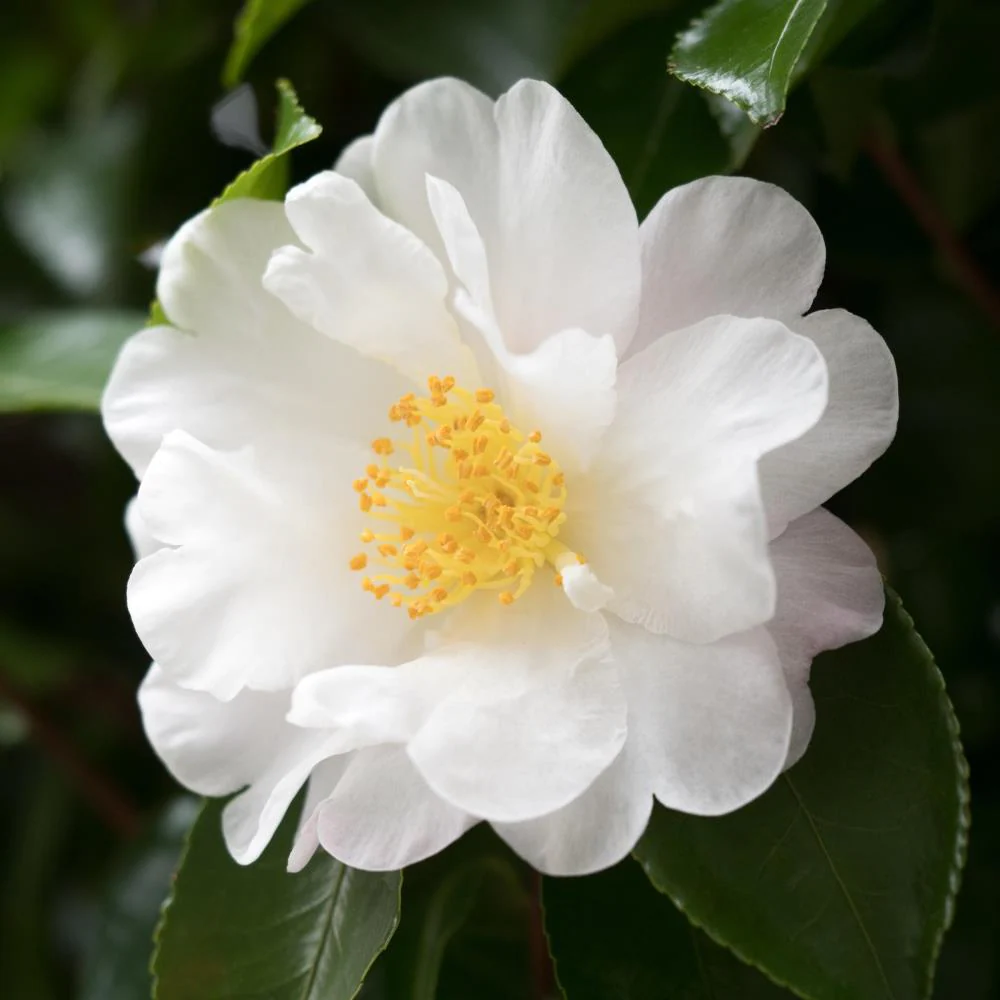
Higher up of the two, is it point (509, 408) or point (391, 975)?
point (509, 408)

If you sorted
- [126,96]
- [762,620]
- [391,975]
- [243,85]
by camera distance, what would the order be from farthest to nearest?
[126,96] < [243,85] < [391,975] < [762,620]

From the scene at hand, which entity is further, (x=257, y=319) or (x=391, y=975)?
(x=391, y=975)

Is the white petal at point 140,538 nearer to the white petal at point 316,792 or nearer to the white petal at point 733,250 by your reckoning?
the white petal at point 316,792

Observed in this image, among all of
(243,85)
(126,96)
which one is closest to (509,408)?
(243,85)

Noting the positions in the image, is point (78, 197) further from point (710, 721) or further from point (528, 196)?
point (710, 721)

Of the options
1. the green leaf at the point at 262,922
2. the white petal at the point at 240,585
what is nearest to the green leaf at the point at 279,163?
the white petal at the point at 240,585

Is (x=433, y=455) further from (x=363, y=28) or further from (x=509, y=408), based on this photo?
(x=363, y=28)
